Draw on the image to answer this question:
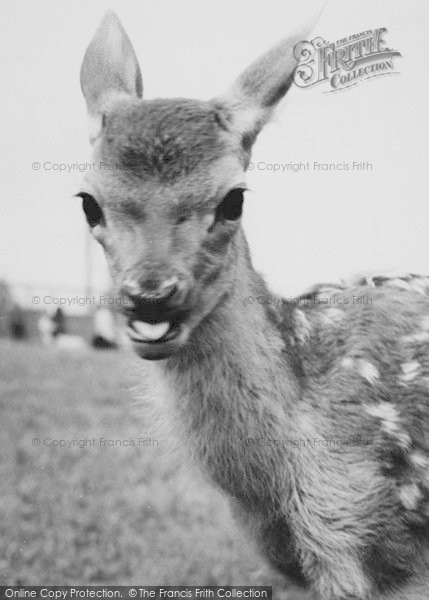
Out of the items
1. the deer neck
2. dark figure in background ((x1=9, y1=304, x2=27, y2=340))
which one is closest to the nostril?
the deer neck

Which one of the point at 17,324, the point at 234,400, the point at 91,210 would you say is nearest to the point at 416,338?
the point at 234,400

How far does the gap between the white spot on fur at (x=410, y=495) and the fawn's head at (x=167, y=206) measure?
40.6 inches

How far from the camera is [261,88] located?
9.71 feet

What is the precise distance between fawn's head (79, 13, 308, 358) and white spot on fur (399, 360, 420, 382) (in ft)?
2.71

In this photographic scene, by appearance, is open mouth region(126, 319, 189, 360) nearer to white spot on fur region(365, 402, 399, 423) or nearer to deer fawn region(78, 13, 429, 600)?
deer fawn region(78, 13, 429, 600)

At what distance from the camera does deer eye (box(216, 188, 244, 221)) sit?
106 inches

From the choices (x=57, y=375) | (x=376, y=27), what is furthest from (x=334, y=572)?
(x=57, y=375)

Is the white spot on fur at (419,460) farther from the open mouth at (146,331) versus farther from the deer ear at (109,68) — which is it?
the deer ear at (109,68)

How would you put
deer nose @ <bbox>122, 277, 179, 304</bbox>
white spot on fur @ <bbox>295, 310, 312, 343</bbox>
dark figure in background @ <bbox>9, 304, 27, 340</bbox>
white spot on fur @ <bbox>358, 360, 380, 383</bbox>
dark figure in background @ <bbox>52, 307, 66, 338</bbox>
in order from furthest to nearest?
dark figure in background @ <bbox>9, 304, 27, 340</bbox> < dark figure in background @ <bbox>52, 307, 66, 338</bbox> < white spot on fur @ <bbox>295, 310, 312, 343</bbox> < white spot on fur @ <bbox>358, 360, 380, 383</bbox> < deer nose @ <bbox>122, 277, 179, 304</bbox>

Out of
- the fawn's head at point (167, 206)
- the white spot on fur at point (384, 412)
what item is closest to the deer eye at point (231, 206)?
the fawn's head at point (167, 206)

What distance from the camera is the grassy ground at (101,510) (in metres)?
4.49

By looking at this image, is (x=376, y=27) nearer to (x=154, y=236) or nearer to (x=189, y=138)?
(x=189, y=138)

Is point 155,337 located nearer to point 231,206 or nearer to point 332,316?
point 231,206

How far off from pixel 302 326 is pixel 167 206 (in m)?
0.93
